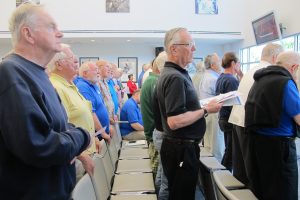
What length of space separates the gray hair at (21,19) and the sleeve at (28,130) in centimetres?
28

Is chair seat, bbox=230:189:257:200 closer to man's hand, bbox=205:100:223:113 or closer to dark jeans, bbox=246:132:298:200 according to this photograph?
dark jeans, bbox=246:132:298:200

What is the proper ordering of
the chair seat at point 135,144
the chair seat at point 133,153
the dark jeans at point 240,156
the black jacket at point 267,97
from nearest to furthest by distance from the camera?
1. the black jacket at point 267,97
2. the dark jeans at point 240,156
3. the chair seat at point 133,153
4. the chair seat at point 135,144

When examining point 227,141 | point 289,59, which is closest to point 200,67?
point 227,141

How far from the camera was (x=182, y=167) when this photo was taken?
2.26m

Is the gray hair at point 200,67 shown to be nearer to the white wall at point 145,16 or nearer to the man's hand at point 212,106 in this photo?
the man's hand at point 212,106

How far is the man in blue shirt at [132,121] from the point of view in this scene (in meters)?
4.72

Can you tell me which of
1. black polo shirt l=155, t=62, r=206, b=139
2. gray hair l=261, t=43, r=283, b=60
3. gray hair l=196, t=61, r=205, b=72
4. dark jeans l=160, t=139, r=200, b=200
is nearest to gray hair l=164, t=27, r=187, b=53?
black polo shirt l=155, t=62, r=206, b=139

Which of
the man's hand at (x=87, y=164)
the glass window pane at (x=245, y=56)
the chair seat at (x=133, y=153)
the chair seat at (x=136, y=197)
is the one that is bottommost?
the chair seat at (x=133, y=153)

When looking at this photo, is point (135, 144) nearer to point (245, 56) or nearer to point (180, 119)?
point (180, 119)

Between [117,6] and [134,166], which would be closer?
[134,166]

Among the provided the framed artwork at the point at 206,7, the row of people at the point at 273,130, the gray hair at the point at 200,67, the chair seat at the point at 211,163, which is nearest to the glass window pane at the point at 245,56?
the framed artwork at the point at 206,7

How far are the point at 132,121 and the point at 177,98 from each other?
2670 millimetres

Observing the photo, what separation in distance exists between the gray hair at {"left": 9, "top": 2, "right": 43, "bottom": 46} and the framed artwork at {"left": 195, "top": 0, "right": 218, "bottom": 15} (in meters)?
11.7

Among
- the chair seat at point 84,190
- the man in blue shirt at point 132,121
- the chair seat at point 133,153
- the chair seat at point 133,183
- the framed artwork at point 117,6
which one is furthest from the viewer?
the framed artwork at point 117,6
